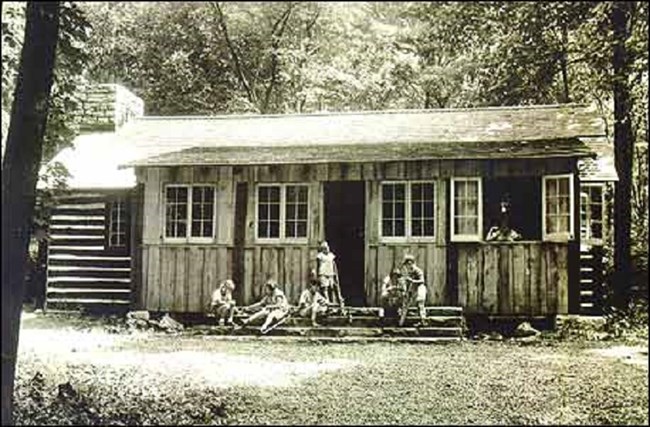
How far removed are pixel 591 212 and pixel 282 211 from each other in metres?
2.65

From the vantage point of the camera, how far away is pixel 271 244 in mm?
6293

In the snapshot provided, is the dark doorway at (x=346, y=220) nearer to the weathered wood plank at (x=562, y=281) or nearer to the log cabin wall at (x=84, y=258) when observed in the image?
the weathered wood plank at (x=562, y=281)

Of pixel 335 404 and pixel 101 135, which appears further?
pixel 101 135

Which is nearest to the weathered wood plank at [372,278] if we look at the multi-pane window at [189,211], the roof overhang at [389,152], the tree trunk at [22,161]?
the roof overhang at [389,152]

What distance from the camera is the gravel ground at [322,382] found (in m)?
3.75

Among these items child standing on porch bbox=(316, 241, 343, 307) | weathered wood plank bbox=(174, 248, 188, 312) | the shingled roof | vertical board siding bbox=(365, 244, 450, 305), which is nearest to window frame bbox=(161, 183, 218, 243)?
weathered wood plank bbox=(174, 248, 188, 312)

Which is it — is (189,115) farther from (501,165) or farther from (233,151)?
(501,165)

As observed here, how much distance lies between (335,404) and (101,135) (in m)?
3.31

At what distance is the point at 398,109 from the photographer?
14.2 feet

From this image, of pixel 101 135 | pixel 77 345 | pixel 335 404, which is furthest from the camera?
pixel 101 135

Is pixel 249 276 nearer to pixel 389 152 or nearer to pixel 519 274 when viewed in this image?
pixel 389 152

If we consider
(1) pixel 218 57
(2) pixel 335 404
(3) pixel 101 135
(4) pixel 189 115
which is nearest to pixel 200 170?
(3) pixel 101 135

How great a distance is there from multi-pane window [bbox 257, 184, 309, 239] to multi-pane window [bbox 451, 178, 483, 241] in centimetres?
119

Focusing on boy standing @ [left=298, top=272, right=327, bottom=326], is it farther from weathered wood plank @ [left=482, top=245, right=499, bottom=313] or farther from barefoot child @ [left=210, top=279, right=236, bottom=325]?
weathered wood plank @ [left=482, top=245, right=499, bottom=313]
